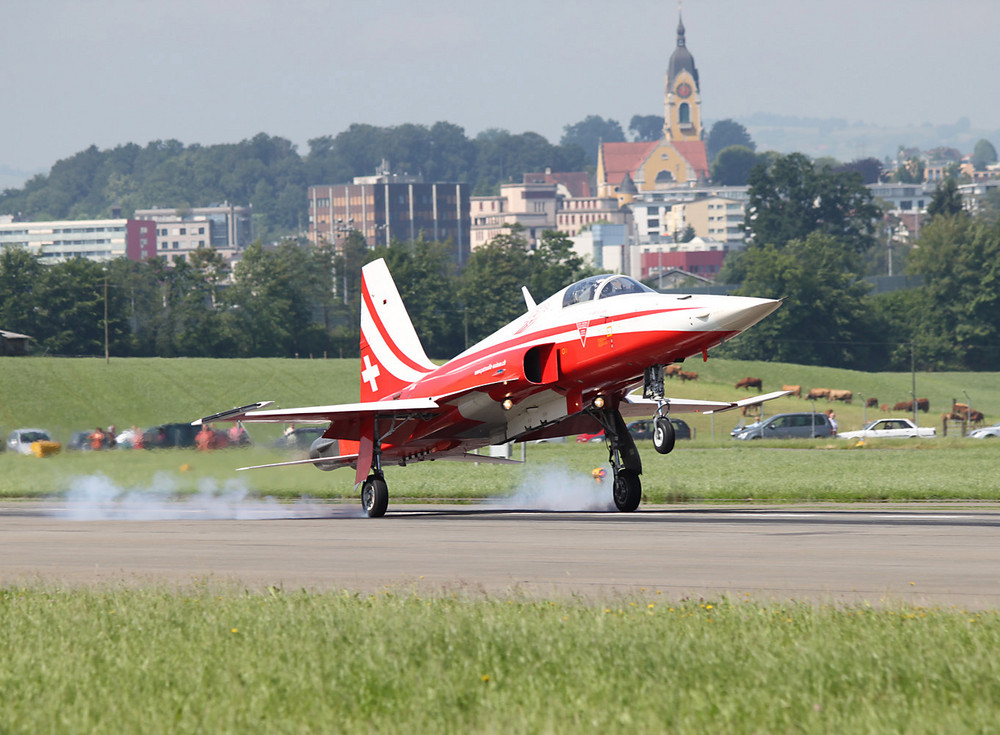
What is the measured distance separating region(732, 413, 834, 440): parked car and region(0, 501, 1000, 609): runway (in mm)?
44290

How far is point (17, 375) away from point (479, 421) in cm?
7142

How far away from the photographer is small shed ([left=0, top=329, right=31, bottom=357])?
347 feet

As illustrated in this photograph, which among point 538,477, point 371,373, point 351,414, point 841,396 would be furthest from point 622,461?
point 841,396

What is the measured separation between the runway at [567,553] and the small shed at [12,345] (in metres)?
86.9

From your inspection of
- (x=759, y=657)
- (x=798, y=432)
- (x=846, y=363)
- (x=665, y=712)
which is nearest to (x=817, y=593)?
(x=759, y=657)

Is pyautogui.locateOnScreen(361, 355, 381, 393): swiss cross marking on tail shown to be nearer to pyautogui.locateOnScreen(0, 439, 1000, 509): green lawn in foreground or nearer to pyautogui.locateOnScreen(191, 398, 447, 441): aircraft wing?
pyautogui.locateOnScreen(0, 439, 1000, 509): green lawn in foreground

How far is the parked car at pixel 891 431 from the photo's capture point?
68.4 metres

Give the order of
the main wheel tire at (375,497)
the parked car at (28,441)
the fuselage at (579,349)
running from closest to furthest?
the fuselage at (579,349), the main wheel tire at (375,497), the parked car at (28,441)

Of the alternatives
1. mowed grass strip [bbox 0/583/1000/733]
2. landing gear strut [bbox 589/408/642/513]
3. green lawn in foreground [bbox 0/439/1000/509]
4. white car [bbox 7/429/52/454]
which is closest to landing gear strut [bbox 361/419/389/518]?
green lawn in foreground [bbox 0/439/1000/509]

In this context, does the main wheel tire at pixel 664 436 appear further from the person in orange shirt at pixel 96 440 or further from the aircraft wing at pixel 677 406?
the person in orange shirt at pixel 96 440

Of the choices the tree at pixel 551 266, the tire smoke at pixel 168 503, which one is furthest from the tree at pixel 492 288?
the tire smoke at pixel 168 503

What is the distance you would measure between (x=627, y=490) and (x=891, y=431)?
49388 millimetres

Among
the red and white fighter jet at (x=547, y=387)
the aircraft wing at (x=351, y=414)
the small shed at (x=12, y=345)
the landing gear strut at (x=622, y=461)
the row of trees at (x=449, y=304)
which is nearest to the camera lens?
the red and white fighter jet at (x=547, y=387)

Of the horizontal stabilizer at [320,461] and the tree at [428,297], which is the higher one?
the tree at [428,297]
